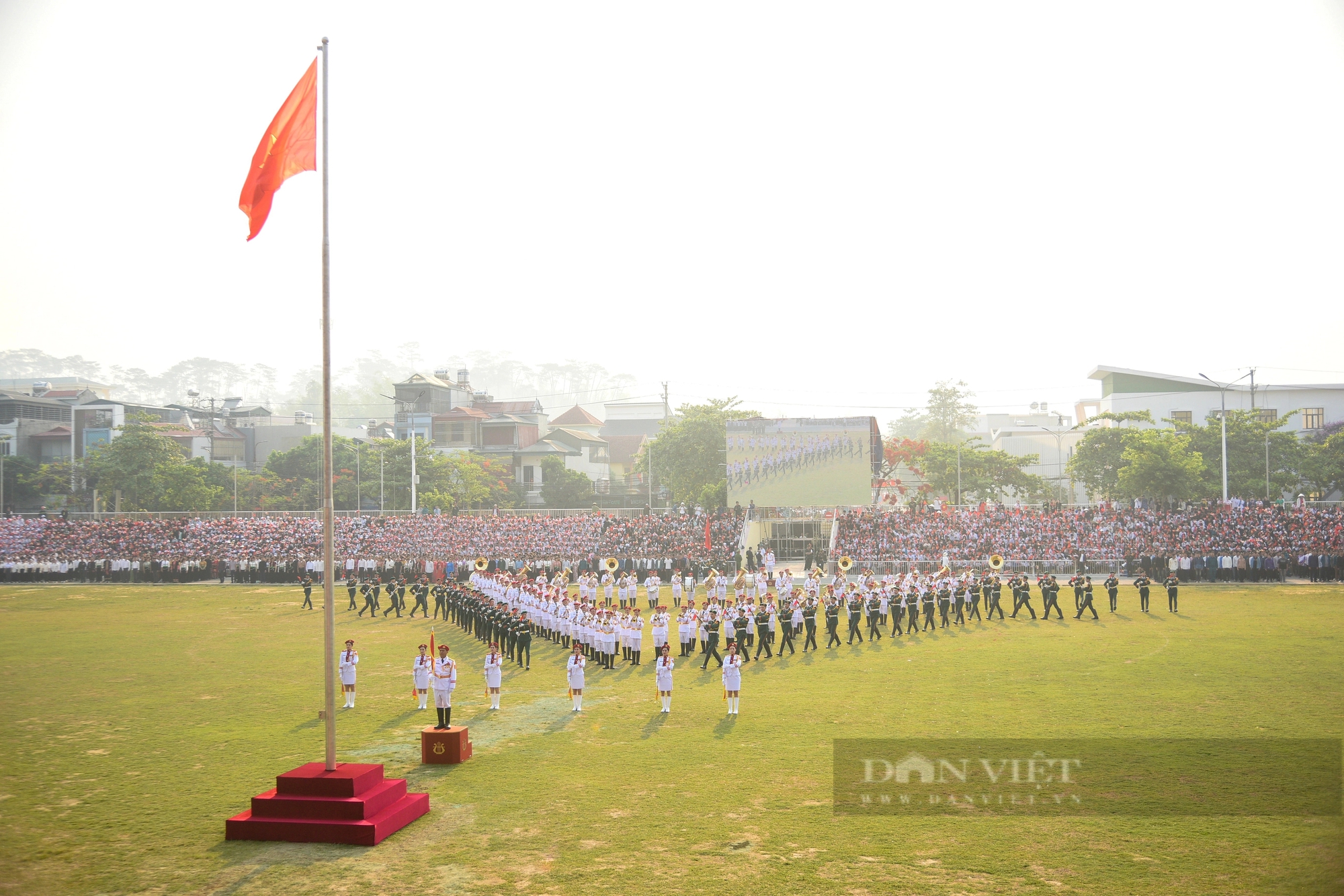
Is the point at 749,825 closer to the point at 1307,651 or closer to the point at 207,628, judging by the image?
the point at 1307,651

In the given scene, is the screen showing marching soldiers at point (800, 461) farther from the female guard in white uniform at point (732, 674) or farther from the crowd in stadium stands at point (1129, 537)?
the female guard in white uniform at point (732, 674)

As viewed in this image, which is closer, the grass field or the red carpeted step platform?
the grass field

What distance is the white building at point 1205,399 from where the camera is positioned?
62.9 m

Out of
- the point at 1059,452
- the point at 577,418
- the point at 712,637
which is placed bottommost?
the point at 712,637

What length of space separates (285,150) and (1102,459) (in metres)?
51.0

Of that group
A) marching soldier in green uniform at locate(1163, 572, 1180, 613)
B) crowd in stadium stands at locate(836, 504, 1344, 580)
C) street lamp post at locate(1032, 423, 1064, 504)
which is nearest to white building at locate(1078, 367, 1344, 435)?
street lamp post at locate(1032, 423, 1064, 504)

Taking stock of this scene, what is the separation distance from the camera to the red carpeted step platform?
10203mm

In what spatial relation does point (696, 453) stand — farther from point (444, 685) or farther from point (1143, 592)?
point (444, 685)

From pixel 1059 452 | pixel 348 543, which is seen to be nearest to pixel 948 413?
pixel 1059 452

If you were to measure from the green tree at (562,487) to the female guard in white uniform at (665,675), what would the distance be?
55.8 meters

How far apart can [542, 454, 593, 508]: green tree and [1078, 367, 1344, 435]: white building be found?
4004cm

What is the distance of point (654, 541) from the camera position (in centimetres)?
4291

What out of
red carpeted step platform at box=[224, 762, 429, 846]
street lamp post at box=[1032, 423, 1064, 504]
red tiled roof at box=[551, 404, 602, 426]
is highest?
red tiled roof at box=[551, 404, 602, 426]

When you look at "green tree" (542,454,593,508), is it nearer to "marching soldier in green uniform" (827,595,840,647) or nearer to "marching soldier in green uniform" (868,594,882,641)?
"marching soldier in green uniform" (868,594,882,641)
